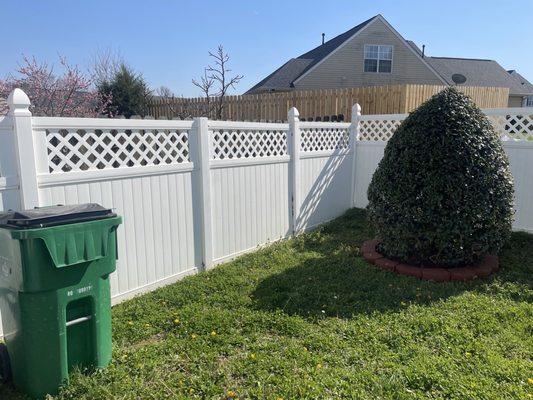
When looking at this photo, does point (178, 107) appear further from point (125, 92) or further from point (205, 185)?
point (205, 185)

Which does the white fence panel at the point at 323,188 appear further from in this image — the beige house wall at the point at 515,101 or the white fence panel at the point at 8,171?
the beige house wall at the point at 515,101

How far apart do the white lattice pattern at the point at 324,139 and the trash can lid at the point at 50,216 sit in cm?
417

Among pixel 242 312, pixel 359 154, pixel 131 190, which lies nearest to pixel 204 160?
pixel 131 190

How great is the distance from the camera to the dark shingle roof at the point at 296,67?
19562mm

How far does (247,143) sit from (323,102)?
4.55m

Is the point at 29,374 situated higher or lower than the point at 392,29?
lower

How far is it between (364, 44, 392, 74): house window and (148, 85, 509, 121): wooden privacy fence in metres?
7.85

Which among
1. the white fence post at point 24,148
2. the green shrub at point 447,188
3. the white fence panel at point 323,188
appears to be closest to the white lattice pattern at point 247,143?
the white fence panel at point 323,188

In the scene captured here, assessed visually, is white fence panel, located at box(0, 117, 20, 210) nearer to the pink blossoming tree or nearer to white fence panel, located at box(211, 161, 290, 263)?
white fence panel, located at box(211, 161, 290, 263)

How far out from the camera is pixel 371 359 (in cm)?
284

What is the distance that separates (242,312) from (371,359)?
1251mm

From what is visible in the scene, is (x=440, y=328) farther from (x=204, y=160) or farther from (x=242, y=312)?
(x=204, y=160)

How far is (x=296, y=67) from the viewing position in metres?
20.5

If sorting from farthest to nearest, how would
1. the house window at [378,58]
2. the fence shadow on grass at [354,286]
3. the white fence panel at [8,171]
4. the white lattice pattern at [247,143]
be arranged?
the house window at [378,58] < the white lattice pattern at [247,143] < the fence shadow on grass at [354,286] < the white fence panel at [8,171]
